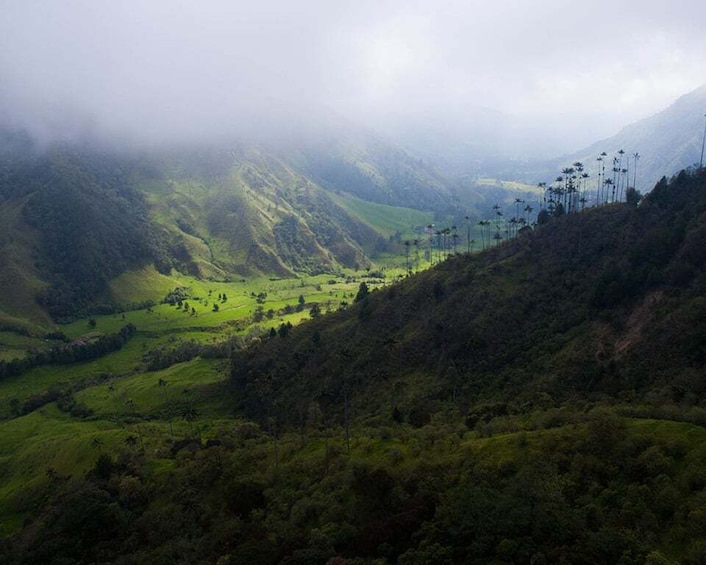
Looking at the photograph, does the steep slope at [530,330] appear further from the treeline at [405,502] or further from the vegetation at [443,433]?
the treeline at [405,502]

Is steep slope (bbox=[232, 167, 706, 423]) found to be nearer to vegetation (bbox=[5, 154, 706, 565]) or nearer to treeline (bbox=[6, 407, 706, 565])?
vegetation (bbox=[5, 154, 706, 565])

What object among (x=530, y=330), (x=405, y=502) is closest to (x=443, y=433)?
(x=405, y=502)

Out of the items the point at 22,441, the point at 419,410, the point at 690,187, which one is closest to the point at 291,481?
the point at 419,410

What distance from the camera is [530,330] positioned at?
404 feet

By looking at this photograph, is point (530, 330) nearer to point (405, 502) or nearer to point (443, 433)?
point (443, 433)

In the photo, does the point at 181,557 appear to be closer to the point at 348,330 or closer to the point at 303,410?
the point at 303,410

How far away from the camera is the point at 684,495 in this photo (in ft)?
160

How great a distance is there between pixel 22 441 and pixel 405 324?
125m

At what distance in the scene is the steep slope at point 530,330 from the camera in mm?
94438

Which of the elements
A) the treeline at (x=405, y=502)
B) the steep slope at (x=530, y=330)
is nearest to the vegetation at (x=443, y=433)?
the treeline at (x=405, y=502)

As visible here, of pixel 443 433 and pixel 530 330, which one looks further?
pixel 530 330

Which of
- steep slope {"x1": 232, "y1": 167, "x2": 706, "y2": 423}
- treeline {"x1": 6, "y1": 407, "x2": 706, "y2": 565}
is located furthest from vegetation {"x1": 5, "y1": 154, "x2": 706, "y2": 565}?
steep slope {"x1": 232, "y1": 167, "x2": 706, "y2": 423}

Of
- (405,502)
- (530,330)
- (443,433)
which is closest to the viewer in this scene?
(405,502)

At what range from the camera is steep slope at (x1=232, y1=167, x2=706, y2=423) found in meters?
94.4
